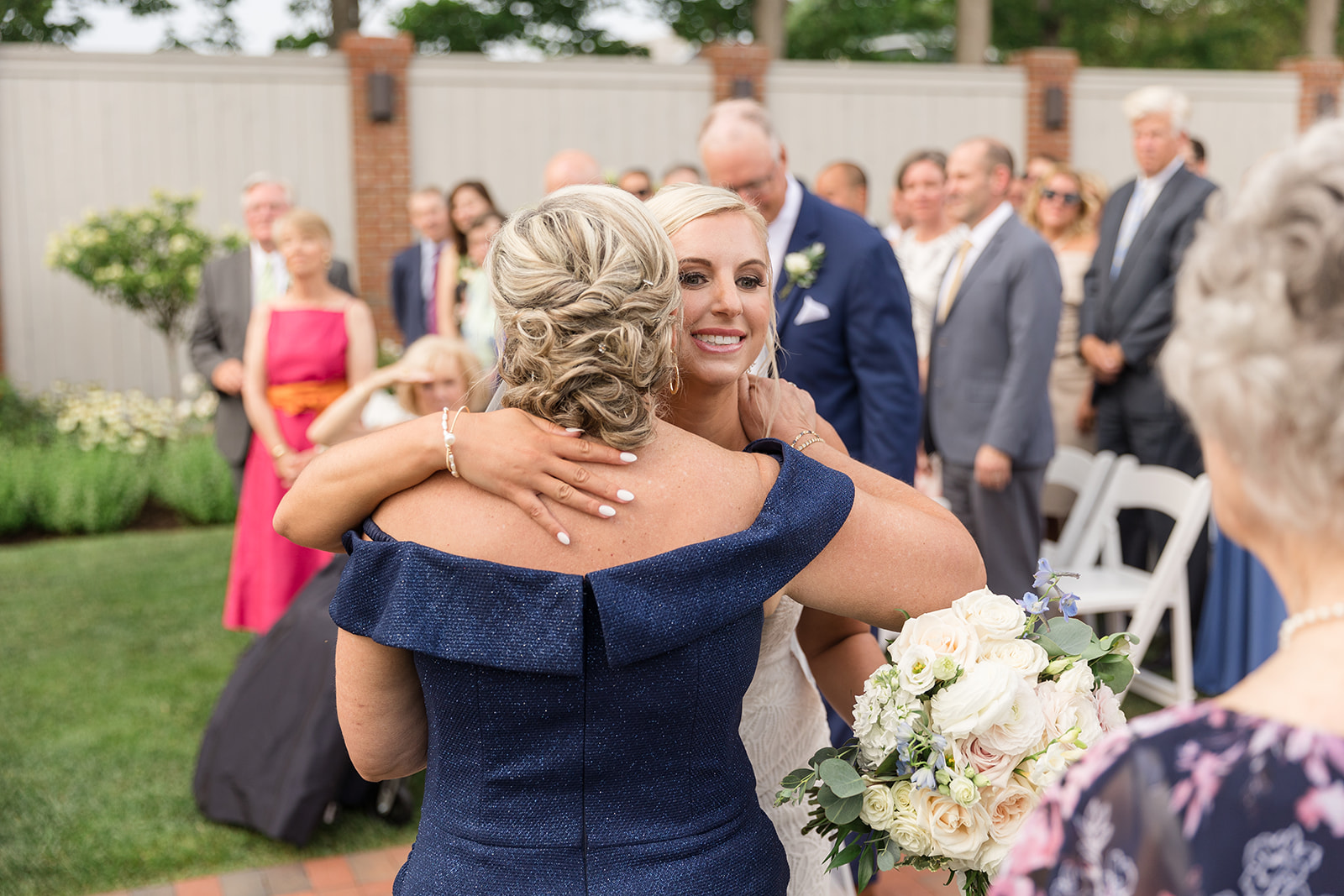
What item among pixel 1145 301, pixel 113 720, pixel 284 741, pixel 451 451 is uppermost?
pixel 451 451

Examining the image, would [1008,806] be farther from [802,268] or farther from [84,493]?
[84,493]

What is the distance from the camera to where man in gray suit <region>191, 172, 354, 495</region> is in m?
6.11

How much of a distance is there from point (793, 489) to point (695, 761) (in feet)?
1.38

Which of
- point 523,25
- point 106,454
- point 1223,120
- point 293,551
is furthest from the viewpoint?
point 523,25

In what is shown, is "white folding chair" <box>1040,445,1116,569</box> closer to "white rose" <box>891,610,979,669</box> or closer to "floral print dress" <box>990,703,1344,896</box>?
"white rose" <box>891,610,979,669</box>

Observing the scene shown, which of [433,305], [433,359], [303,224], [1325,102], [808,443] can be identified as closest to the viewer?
[808,443]

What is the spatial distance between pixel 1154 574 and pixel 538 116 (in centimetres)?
891

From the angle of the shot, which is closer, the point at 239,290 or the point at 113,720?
the point at 113,720

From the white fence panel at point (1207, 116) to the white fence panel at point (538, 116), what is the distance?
468 cm

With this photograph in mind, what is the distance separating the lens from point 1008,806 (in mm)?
1670

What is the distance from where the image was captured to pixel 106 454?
9484mm

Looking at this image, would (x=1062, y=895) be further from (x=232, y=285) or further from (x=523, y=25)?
(x=523, y=25)

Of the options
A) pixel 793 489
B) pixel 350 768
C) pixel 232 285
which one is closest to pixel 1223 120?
pixel 232 285

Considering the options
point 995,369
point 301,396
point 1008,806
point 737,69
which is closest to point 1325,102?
point 737,69
